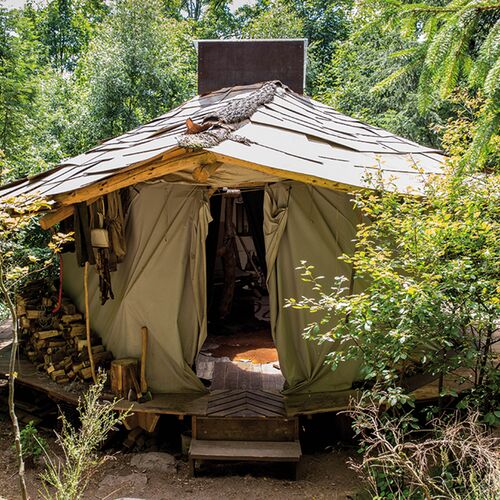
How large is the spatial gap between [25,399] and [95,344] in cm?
137

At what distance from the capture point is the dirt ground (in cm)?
391

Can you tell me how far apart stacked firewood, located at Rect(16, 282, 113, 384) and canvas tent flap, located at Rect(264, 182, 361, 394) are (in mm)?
1927

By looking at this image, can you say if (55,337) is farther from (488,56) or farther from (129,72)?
(129,72)

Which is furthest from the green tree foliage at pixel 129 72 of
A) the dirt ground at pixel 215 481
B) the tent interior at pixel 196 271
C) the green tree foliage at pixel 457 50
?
the green tree foliage at pixel 457 50

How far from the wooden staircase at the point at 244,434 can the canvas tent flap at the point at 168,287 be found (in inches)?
21.1

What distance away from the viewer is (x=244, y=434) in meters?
4.32

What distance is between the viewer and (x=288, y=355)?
474cm

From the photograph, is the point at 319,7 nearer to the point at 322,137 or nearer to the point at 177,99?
the point at 177,99

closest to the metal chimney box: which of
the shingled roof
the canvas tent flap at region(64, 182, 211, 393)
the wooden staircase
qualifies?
the shingled roof

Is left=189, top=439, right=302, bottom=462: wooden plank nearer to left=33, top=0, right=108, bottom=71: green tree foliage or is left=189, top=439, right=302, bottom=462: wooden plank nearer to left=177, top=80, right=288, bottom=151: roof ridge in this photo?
left=177, top=80, right=288, bottom=151: roof ridge

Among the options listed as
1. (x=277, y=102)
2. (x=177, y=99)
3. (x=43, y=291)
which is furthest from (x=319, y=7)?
(x=43, y=291)

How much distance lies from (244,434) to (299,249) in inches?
72.4

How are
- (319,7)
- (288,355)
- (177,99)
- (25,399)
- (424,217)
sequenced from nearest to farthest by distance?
(424,217) < (288,355) < (25,399) < (177,99) < (319,7)

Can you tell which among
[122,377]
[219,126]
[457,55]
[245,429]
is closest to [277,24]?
[219,126]
